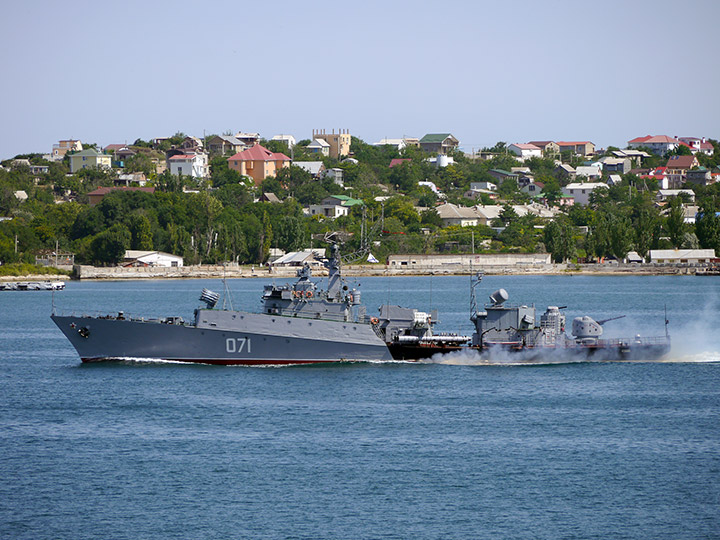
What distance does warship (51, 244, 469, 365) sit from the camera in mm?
42156

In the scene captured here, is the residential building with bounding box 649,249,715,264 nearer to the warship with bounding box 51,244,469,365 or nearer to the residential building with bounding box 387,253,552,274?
the residential building with bounding box 387,253,552,274

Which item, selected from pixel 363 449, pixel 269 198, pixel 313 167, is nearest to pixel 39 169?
pixel 313 167

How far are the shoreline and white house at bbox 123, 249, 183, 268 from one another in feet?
5.42

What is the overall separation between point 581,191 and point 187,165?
7022 centimetres

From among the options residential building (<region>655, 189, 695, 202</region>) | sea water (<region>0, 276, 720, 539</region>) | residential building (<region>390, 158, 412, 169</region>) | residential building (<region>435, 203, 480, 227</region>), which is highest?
residential building (<region>390, 158, 412, 169</region>)

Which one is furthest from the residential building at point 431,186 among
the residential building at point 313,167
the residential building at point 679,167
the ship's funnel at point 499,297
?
the ship's funnel at point 499,297

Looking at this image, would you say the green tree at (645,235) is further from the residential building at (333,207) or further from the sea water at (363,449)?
the sea water at (363,449)

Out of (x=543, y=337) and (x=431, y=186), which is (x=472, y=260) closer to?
(x=431, y=186)

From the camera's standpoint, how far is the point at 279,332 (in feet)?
139

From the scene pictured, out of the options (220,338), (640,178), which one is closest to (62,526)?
(220,338)

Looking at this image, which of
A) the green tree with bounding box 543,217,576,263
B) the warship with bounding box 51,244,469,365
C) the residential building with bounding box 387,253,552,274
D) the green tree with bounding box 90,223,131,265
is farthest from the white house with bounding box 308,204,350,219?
the warship with bounding box 51,244,469,365

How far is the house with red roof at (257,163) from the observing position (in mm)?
177750

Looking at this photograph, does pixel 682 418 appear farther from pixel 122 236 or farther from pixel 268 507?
pixel 122 236

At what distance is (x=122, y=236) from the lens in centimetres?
12069
